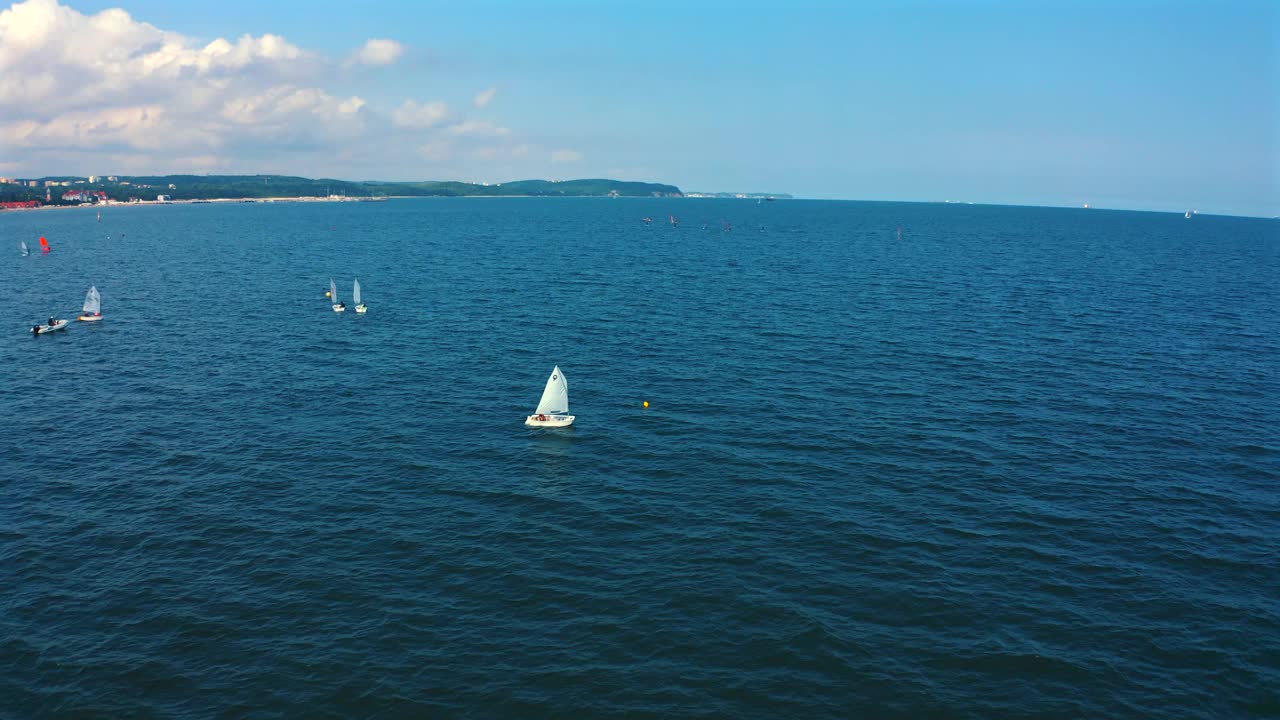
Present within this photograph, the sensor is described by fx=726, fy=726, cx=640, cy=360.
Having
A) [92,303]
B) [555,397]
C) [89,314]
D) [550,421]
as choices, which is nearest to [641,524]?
[550,421]

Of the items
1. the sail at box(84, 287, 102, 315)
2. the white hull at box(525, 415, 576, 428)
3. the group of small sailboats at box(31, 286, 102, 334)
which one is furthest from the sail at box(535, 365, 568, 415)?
the sail at box(84, 287, 102, 315)

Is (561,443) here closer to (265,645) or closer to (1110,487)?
(265,645)

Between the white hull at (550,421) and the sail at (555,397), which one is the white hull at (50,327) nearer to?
the white hull at (550,421)

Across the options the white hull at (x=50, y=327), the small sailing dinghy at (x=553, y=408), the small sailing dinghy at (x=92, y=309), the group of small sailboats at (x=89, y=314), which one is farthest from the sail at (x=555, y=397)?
the small sailing dinghy at (x=92, y=309)

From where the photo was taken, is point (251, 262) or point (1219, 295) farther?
point (251, 262)

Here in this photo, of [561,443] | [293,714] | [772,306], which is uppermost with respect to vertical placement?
[772,306]

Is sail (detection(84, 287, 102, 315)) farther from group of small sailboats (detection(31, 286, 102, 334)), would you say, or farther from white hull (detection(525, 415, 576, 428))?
white hull (detection(525, 415, 576, 428))

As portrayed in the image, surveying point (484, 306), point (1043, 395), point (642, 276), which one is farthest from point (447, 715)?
point (642, 276)
